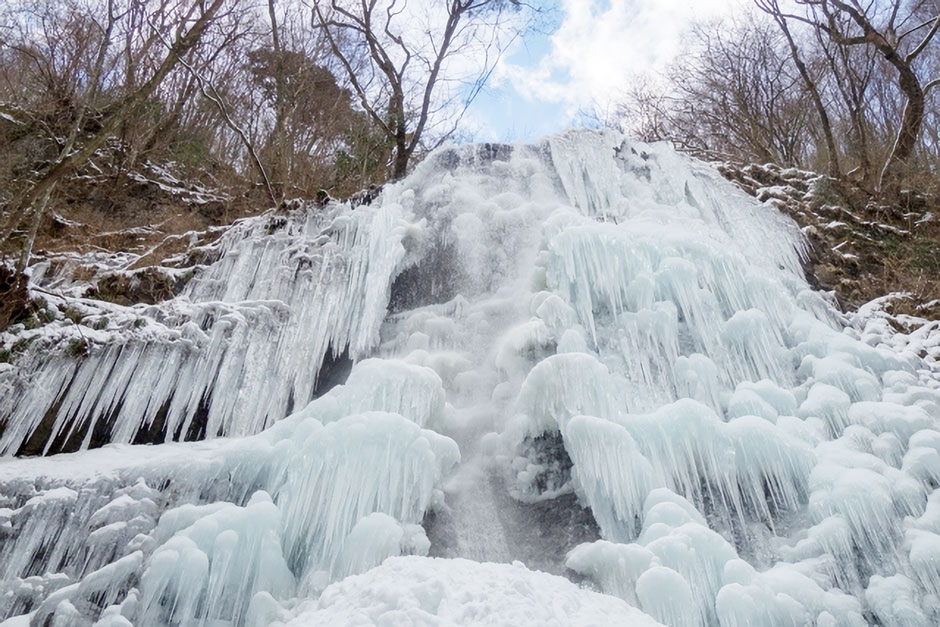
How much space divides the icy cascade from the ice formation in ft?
0.07

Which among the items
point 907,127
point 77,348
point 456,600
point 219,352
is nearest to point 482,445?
point 456,600

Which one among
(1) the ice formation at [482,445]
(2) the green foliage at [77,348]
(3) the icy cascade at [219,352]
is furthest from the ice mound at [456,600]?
(2) the green foliage at [77,348]

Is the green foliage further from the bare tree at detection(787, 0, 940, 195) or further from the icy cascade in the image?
the bare tree at detection(787, 0, 940, 195)

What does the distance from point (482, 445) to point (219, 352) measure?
7.08 feet

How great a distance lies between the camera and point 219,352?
172 inches

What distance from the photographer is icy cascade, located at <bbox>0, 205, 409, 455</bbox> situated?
3.92m

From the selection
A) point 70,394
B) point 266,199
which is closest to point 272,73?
point 266,199

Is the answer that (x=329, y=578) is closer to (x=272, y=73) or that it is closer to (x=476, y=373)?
(x=476, y=373)

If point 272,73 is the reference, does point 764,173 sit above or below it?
below

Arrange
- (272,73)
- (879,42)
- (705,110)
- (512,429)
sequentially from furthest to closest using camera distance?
(705,110)
(272,73)
(879,42)
(512,429)

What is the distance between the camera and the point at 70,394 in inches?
157

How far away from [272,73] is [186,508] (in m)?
8.71

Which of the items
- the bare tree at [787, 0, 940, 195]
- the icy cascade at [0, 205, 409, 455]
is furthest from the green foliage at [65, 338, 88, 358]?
the bare tree at [787, 0, 940, 195]

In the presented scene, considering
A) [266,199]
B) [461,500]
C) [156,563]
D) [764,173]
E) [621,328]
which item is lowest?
[156,563]
